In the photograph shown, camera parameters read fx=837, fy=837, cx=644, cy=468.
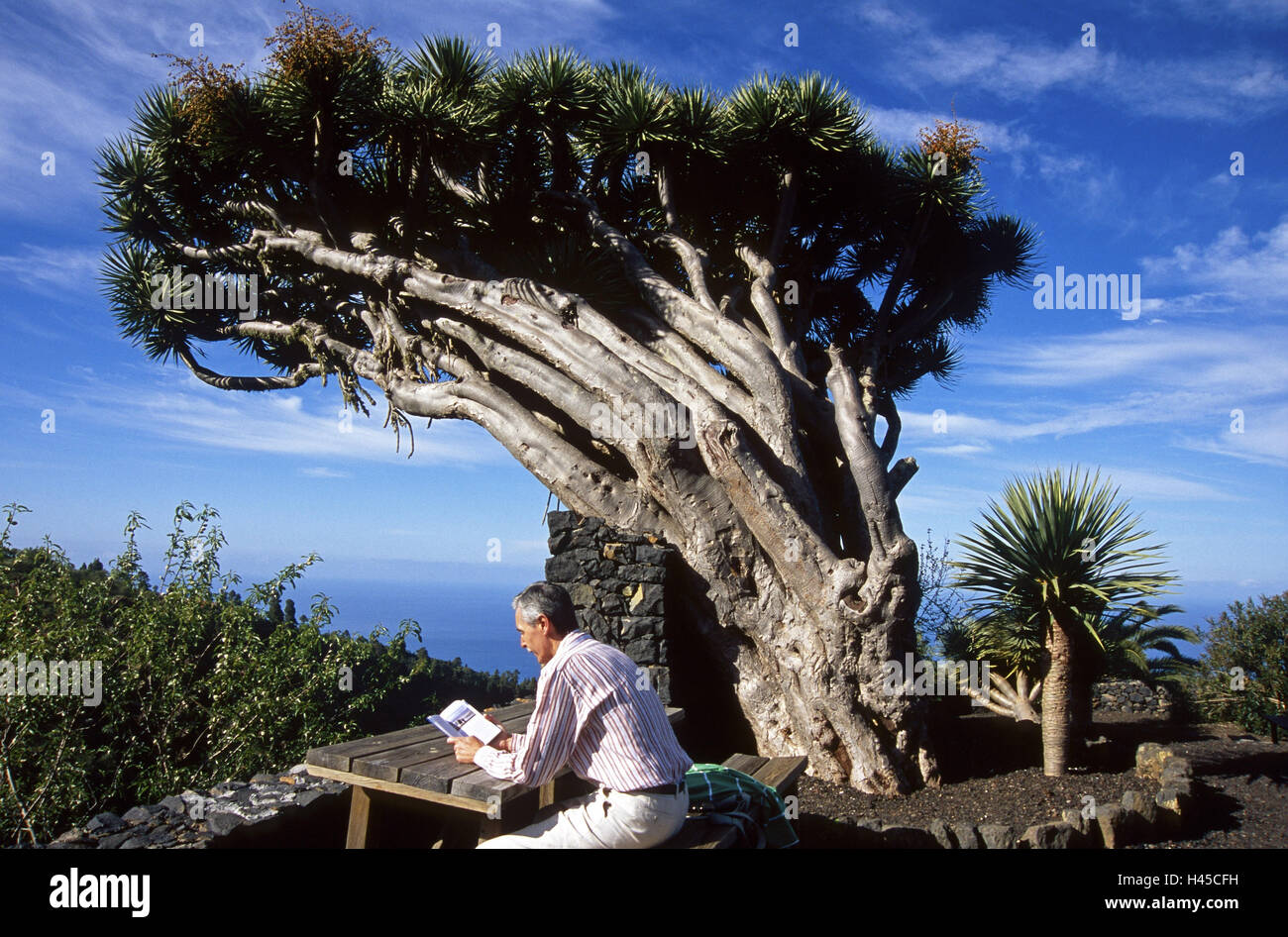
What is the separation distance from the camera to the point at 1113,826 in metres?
5.62

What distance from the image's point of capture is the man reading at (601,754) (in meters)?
2.90

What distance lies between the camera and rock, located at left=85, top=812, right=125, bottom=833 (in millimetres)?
4276

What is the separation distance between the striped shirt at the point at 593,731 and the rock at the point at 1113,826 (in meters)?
4.18

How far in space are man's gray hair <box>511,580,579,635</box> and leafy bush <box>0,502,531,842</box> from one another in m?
4.52

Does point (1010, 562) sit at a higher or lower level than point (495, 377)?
lower

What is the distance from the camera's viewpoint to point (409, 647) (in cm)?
834

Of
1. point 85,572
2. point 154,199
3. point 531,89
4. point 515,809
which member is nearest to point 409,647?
point 85,572

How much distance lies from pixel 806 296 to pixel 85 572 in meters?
8.56

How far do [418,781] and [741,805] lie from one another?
1.33m

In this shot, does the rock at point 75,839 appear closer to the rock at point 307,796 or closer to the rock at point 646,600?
the rock at point 307,796

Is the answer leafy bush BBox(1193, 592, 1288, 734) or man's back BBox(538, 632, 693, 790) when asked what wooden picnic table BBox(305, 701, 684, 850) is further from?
leafy bush BBox(1193, 592, 1288, 734)

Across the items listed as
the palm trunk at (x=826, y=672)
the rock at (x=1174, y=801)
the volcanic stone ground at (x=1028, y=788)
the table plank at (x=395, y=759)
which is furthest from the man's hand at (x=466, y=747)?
the rock at (x=1174, y=801)

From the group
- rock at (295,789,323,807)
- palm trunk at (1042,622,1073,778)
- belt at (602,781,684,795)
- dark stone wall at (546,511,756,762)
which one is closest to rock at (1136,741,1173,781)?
palm trunk at (1042,622,1073,778)

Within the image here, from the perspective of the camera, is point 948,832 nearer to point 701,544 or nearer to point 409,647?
point 701,544
